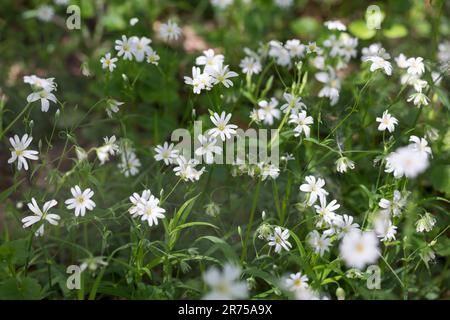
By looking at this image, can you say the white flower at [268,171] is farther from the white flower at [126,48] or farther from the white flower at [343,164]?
the white flower at [126,48]

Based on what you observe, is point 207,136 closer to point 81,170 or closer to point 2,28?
point 81,170

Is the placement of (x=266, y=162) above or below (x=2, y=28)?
below

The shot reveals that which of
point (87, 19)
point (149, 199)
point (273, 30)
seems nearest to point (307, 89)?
point (149, 199)

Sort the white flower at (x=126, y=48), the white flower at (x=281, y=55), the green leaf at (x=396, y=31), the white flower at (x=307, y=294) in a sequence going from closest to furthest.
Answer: the white flower at (x=307, y=294) → the white flower at (x=126, y=48) → the white flower at (x=281, y=55) → the green leaf at (x=396, y=31)

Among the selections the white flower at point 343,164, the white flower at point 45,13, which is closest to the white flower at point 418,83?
the white flower at point 343,164

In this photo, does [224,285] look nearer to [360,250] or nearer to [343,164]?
[360,250]
